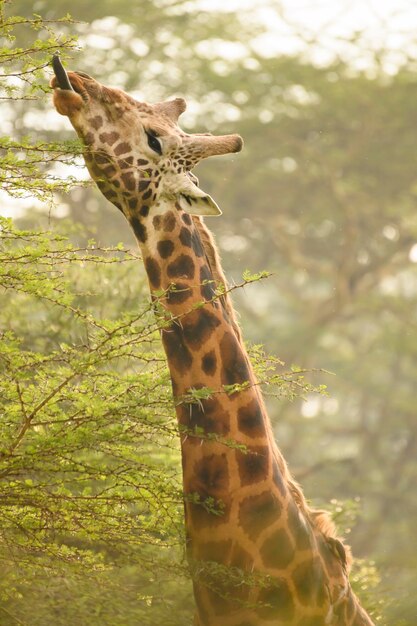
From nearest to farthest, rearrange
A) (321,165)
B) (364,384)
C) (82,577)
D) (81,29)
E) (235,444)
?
(235,444)
(82,577)
(81,29)
(321,165)
(364,384)

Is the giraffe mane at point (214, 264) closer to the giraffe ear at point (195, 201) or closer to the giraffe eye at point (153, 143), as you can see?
the giraffe ear at point (195, 201)

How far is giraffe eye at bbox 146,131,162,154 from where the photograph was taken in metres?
5.31

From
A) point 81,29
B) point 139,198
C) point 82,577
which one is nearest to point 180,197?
point 139,198

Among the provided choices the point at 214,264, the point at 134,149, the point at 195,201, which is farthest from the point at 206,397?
the point at 134,149

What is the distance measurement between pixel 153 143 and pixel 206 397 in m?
1.13

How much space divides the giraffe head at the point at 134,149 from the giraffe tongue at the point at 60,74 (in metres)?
0.08

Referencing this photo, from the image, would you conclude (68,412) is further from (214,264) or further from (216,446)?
(214,264)

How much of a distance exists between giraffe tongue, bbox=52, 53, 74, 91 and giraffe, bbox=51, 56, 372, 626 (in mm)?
51

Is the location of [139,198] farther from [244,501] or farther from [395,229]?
[395,229]

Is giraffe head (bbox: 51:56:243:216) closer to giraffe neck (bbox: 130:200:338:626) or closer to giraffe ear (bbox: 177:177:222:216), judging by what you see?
giraffe ear (bbox: 177:177:222:216)

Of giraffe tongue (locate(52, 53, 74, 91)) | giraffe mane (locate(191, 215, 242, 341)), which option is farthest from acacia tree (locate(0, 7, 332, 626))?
giraffe mane (locate(191, 215, 242, 341))

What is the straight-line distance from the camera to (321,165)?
26.1 meters

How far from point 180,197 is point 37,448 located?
4.06ft

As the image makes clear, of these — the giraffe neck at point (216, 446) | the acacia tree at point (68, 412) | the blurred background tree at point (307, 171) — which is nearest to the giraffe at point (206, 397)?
the giraffe neck at point (216, 446)
